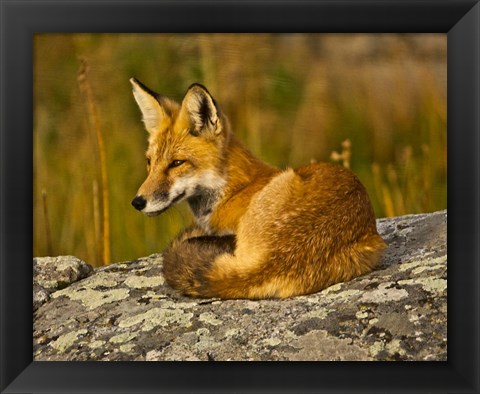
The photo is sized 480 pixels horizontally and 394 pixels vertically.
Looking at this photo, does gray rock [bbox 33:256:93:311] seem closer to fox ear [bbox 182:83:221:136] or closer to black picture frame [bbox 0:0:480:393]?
black picture frame [bbox 0:0:480:393]

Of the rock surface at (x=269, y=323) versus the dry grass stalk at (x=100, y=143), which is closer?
the rock surface at (x=269, y=323)

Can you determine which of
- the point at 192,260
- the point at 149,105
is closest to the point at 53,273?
the point at 192,260

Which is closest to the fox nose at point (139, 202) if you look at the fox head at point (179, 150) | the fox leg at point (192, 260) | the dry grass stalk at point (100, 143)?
the fox head at point (179, 150)

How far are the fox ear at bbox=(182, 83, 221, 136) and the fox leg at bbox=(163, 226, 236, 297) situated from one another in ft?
2.38

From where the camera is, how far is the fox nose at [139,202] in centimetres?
518

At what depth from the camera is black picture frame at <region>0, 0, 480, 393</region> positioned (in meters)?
4.80

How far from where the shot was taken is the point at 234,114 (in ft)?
18.3

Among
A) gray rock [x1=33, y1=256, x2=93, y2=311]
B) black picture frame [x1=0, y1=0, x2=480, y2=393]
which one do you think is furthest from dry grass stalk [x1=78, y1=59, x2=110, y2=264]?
black picture frame [x1=0, y1=0, x2=480, y2=393]
